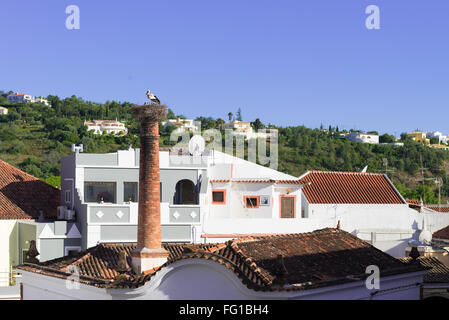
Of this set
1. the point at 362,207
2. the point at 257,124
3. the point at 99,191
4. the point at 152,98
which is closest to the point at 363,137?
the point at 257,124

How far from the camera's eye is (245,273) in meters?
17.6

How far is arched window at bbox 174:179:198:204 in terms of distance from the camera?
31797 mm

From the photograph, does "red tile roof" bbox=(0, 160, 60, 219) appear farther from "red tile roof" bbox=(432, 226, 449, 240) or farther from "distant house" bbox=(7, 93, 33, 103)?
"distant house" bbox=(7, 93, 33, 103)

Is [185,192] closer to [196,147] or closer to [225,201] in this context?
[196,147]

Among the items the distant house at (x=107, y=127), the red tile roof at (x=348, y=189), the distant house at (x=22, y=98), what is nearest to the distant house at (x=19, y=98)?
the distant house at (x=22, y=98)

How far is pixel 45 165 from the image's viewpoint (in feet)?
204

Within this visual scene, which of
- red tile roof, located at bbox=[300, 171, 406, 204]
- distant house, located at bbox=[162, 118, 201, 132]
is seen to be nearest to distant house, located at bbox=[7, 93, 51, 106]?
distant house, located at bbox=[162, 118, 201, 132]

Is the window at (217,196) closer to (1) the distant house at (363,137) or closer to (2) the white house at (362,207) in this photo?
(2) the white house at (362,207)

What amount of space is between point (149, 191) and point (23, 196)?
37.9 ft

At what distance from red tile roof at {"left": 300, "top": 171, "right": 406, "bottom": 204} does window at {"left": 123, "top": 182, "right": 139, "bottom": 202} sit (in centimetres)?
1202

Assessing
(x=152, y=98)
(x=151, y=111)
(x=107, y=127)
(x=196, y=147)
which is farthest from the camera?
(x=107, y=127)

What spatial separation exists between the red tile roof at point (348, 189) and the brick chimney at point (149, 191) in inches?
707
